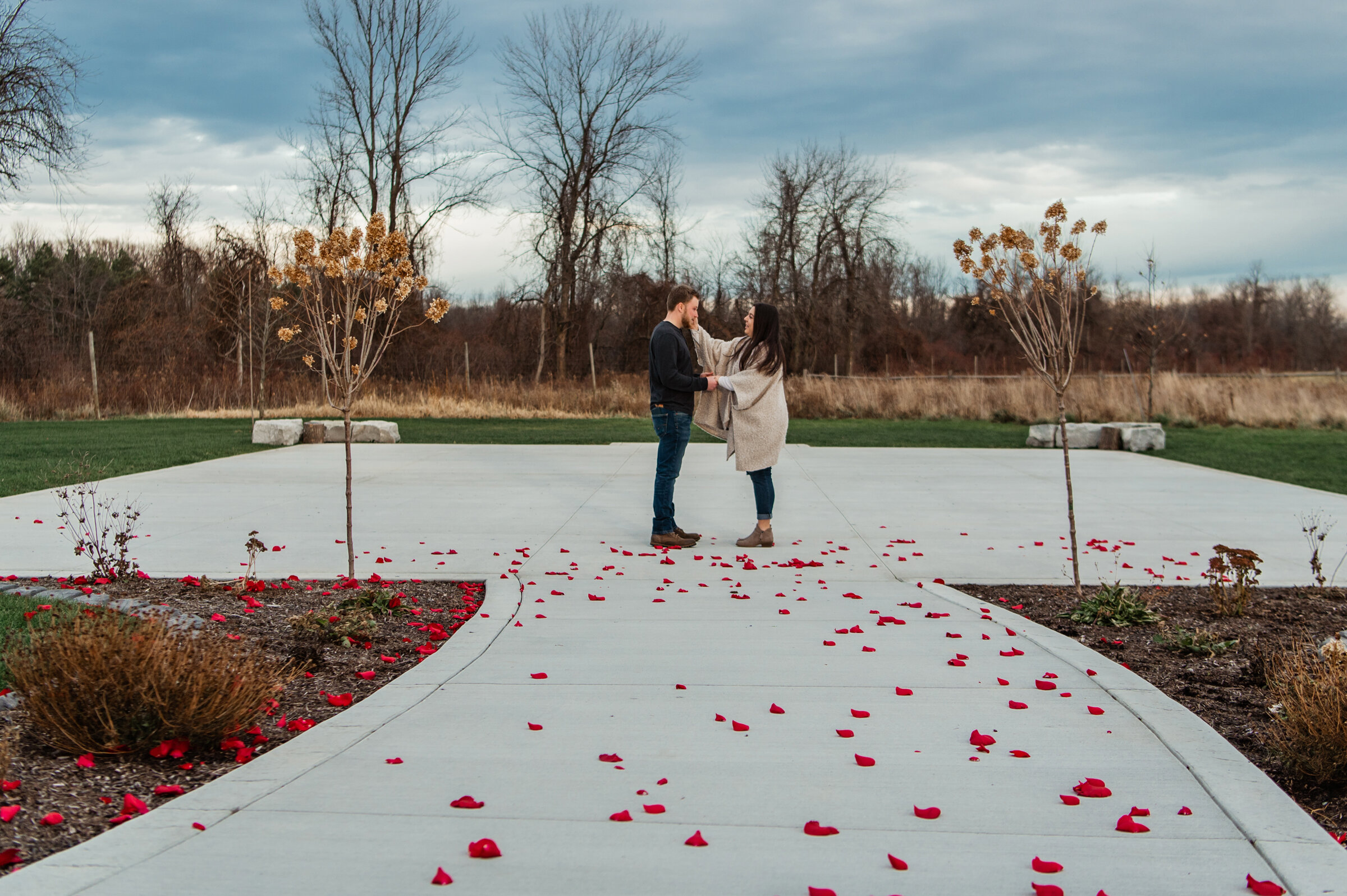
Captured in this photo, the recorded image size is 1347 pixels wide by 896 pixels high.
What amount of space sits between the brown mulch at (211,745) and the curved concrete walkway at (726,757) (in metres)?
0.17

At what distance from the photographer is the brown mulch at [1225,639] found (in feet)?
10.3

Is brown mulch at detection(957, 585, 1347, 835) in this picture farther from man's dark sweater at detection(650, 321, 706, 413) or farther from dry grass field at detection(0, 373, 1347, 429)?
dry grass field at detection(0, 373, 1347, 429)

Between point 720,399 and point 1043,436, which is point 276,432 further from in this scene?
point 1043,436

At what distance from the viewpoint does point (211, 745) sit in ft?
10.4

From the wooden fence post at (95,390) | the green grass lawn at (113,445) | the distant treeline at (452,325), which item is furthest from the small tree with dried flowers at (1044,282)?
the wooden fence post at (95,390)

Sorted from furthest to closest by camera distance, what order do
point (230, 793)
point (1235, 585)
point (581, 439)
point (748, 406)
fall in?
point (581, 439), point (748, 406), point (1235, 585), point (230, 793)

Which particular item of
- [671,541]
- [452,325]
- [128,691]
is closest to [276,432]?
[671,541]

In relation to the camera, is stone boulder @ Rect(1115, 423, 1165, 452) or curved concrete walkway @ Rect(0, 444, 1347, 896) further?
stone boulder @ Rect(1115, 423, 1165, 452)

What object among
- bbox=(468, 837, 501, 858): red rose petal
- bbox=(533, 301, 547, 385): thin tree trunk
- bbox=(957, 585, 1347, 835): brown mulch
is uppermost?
bbox=(533, 301, 547, 385): thin tree trunk

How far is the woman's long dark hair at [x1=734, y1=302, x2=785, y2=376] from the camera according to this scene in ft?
21.6

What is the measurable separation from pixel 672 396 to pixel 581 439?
9.98 m

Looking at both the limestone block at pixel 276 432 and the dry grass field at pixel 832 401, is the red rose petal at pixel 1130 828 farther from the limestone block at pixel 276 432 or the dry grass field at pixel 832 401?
the dry grass field at pixel 832 401

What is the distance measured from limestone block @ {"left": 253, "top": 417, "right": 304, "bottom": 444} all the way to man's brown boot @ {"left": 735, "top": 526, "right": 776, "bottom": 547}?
33.0 feet

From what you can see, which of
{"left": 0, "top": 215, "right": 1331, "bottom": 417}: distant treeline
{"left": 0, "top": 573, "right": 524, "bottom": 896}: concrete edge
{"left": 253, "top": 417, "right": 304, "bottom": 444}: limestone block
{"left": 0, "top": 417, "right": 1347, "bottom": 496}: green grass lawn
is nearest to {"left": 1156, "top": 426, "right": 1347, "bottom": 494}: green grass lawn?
{"left": 0, "top": 417, "right": 1347, "bottom": 496}: green grass lawn
